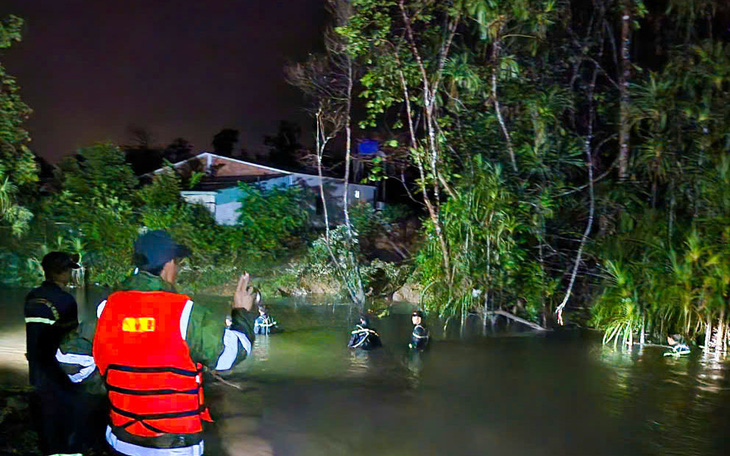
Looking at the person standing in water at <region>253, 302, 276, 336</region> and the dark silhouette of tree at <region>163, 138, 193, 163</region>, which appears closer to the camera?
the person standing in water at <region>253, 302, 276, 336</region>

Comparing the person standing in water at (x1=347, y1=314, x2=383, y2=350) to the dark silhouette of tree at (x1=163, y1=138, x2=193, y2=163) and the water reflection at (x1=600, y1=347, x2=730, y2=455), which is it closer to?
the water reflection at (x1=600, y1=347, x2=730, y2=455)

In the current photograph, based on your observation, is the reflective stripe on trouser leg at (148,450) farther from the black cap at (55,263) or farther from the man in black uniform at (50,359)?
the black cap at (55,263)

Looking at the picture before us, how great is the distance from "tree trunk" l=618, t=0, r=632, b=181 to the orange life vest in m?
11.7

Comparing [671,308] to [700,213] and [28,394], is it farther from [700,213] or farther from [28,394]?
[28,394]

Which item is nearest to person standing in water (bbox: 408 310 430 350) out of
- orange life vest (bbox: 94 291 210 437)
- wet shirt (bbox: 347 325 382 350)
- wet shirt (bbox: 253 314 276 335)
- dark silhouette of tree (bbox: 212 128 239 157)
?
wet shirt (bbox: 347 325 382 350)

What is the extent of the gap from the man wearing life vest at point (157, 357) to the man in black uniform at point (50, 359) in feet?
5.78

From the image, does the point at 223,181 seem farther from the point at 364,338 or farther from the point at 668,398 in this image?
the point at 668,398

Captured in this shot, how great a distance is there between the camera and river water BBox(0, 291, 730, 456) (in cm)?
706

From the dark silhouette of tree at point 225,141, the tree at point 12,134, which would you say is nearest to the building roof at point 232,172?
the dark silhouette of tree at point 225,141

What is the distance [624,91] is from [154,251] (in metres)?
12.0

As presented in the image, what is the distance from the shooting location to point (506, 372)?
34.1 ft

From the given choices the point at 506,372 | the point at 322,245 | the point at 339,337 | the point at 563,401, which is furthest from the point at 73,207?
the point at 563,401

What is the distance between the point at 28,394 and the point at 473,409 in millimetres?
4826

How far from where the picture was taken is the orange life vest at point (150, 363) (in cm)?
318
